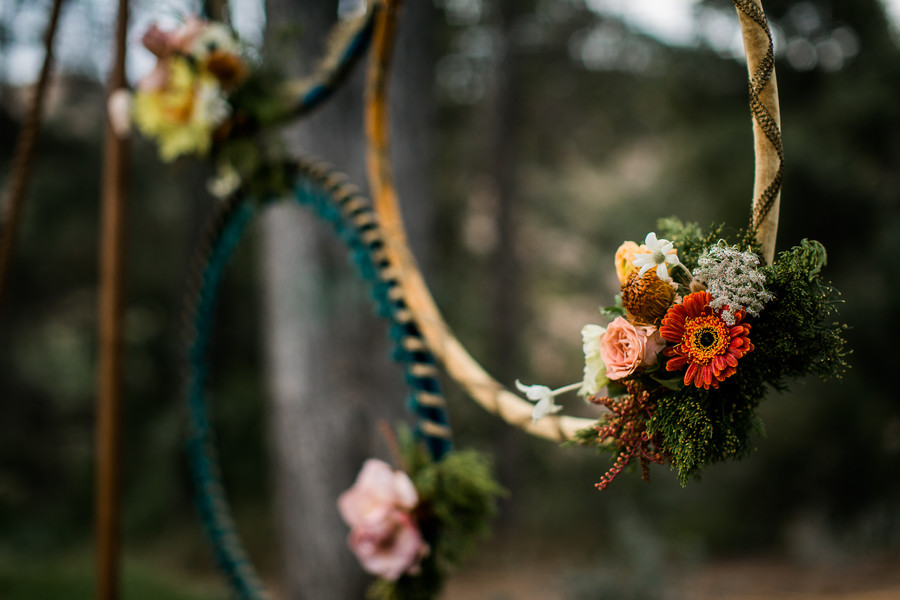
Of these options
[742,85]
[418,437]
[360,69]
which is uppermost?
[742,85]

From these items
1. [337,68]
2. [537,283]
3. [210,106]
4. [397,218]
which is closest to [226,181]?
[210,106]

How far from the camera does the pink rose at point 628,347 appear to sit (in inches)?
26.0

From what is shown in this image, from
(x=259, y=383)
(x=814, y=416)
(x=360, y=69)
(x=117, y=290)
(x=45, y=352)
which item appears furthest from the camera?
(x=259, y=383)

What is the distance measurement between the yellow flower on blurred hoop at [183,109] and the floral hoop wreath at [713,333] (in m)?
1.07

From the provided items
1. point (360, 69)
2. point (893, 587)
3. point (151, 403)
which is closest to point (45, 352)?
point (151, 403)

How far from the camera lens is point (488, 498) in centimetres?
102

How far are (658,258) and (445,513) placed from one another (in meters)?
0.53

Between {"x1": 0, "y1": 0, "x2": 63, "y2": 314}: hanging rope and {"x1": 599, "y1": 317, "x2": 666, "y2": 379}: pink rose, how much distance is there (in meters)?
1.63

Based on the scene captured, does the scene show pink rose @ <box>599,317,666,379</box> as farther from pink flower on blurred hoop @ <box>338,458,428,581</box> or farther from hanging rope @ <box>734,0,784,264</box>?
pink flower on blurred hoop @ <box>338,458,428,581</box>

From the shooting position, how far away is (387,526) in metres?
0.98

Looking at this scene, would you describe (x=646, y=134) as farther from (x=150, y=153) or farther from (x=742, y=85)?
(x=150, y=153)

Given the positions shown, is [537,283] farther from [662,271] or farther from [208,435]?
[662,271]

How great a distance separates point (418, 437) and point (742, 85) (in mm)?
5600

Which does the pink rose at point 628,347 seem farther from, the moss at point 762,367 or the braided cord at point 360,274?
the braided cord at point 360,274
